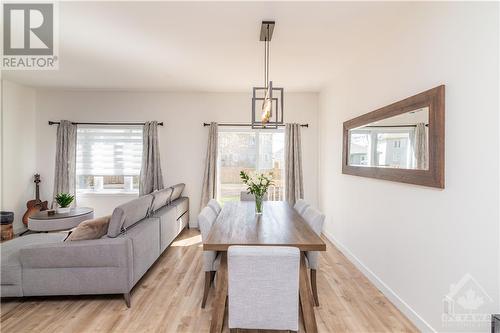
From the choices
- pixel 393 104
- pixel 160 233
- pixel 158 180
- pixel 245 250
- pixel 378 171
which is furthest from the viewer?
pixel 158 180

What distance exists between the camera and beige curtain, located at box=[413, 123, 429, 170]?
221 cm

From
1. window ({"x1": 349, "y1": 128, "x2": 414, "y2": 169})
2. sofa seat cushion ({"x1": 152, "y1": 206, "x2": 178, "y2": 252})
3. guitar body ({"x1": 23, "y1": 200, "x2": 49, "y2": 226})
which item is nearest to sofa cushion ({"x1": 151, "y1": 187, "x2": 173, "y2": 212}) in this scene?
sofa seat cushion ({"x1": 152, "y1": 206, "x2": 178, "y2": 252})

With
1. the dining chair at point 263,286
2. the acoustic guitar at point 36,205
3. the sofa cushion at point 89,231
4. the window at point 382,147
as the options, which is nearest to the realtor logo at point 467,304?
the window at point 382,147

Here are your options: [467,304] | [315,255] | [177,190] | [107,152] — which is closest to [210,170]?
[177,190]

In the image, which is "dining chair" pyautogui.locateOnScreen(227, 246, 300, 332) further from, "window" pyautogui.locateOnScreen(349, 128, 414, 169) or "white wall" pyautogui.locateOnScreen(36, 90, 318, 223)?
"white wall" pyautogui.locateOnScreen(36, 90, 318, 223)

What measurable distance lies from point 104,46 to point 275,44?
205 cm

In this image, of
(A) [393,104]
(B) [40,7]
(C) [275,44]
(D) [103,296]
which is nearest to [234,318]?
(D) [103,296]

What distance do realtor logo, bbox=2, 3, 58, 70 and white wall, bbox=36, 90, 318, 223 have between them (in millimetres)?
1404

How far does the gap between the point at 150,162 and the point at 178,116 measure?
3.48ft

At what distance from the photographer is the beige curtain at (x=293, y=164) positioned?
5301 mm

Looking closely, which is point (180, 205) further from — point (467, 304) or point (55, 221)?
point (467, 304)

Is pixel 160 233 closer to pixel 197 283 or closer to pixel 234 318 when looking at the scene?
pixel 197 283

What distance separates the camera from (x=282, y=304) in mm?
1914

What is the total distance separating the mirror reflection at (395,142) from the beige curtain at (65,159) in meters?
5.08
